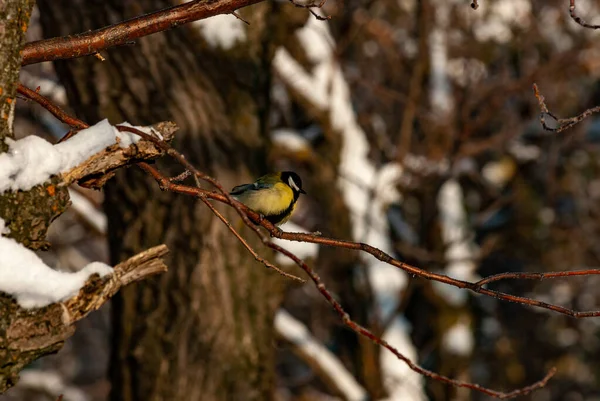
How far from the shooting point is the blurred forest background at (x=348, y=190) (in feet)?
13.1

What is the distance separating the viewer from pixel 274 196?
3.33 meters

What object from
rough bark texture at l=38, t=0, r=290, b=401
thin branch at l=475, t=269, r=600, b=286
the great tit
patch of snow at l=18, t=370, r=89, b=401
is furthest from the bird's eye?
patch of snow at l=18, t=370, r=89, b=401

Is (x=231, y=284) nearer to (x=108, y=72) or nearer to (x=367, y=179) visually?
(x=108, y=72)

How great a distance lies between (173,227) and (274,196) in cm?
86

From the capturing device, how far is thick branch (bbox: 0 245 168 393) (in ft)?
6.38

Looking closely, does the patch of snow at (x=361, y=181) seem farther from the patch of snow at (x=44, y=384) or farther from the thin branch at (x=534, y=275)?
the thin branch at (x=534, y=275)

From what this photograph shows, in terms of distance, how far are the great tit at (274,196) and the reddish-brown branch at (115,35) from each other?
4.17 feet

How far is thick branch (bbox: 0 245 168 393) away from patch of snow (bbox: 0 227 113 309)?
0.07 feet

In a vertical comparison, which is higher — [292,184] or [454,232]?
[454,232]

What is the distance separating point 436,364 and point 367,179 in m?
2.13

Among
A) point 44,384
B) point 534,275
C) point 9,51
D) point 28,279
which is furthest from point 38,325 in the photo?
point 44,384

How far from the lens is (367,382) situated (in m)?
7.02

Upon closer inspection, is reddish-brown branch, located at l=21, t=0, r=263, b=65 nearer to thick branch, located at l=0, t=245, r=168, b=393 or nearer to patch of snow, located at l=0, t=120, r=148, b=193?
patch of snow, located at l=0, t=120, r=148, b=193

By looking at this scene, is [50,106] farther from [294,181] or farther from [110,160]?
[294,181]
